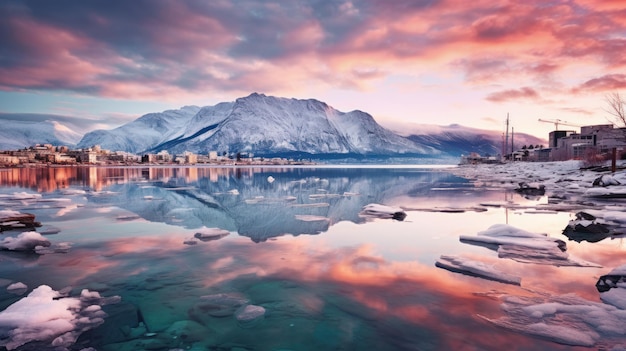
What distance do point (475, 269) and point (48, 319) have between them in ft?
27.3

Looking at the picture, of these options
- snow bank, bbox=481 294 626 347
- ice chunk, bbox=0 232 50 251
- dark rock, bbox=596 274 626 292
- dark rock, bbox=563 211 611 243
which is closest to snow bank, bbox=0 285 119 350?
ice chunk, bbox=0 232 50 251

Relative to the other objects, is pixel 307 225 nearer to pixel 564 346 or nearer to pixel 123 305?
pixel 123 305

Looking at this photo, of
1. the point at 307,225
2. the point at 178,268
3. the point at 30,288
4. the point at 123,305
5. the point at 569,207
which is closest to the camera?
the point at 123,305

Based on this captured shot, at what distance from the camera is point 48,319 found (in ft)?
19.0

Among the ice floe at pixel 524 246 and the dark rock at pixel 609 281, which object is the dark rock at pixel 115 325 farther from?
the ice floe at pixel 524 246

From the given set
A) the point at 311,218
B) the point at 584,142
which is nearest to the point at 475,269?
the point at 311,218

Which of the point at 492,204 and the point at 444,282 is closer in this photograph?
the point at 444,282

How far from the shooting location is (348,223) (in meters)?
16.0

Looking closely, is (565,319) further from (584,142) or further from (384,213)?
(584,142)

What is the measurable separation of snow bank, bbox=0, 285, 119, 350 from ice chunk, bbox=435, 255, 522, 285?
288 inches

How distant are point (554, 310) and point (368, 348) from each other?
3.42 metres

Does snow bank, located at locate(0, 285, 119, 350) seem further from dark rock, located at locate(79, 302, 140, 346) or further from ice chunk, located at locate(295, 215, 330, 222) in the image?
ice chunk, located at locate(295, 215, 330, 222)

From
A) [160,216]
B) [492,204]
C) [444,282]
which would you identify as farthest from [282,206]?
[444,282]

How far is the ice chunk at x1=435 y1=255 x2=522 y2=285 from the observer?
7.86 m
